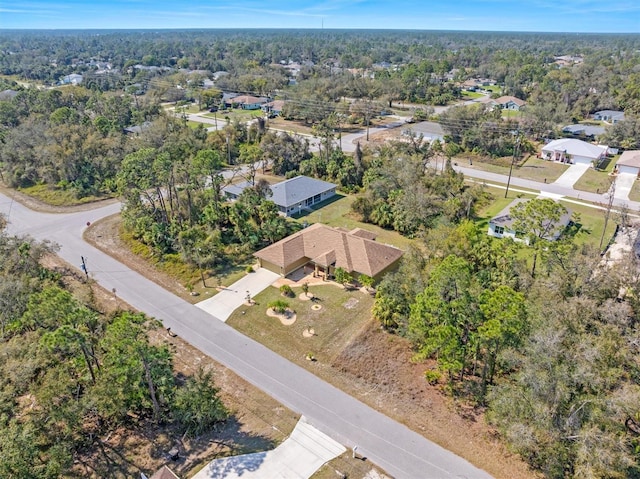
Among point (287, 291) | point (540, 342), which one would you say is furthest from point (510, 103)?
point (540, 342)

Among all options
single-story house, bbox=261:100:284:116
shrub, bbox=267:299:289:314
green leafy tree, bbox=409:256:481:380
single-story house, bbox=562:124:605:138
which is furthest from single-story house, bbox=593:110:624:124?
shrub, bbox=267:299:289:314

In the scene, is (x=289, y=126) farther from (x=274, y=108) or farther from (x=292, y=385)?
(x=292, y=385)

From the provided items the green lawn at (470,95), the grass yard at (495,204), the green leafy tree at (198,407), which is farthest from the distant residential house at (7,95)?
the green lawn at (470,95)

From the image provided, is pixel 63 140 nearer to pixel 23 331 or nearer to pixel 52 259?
pixel 52 259

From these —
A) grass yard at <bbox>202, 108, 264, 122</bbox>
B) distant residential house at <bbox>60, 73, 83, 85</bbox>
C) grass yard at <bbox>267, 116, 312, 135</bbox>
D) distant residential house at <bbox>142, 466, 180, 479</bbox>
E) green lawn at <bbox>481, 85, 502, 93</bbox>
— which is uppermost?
distant residential house at <bbox>60, 73, 83, 85</bbox>

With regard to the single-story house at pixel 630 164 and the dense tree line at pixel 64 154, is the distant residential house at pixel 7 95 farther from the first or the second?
the single-story house at pixel 630 164

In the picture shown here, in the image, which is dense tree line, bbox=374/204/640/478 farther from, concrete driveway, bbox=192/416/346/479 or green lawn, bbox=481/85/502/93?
green lawn, bbox=481/85/502/93

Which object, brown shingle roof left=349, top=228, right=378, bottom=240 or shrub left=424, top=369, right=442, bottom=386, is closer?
shrub left=424, top=369, right=442, bottom=386
